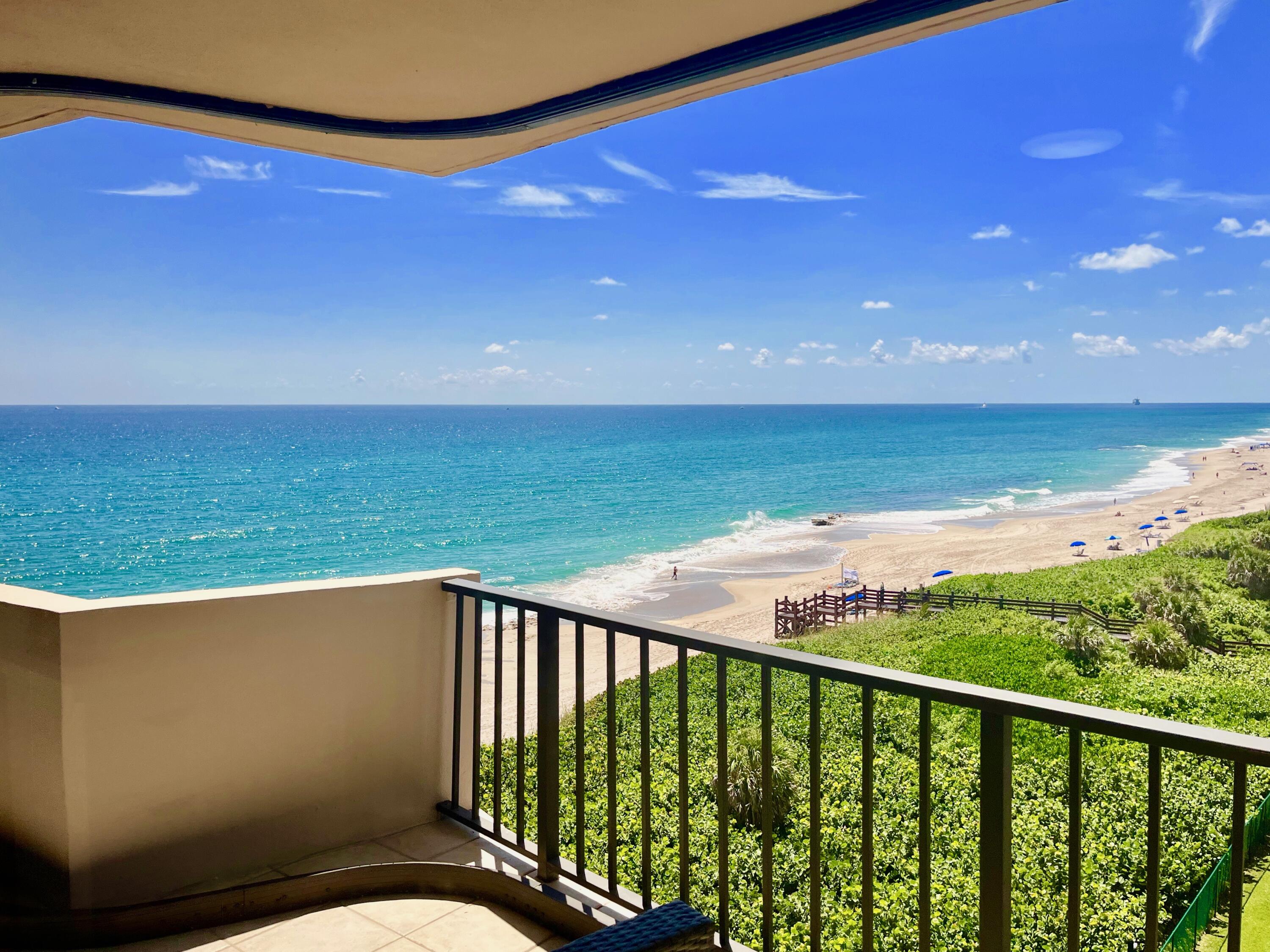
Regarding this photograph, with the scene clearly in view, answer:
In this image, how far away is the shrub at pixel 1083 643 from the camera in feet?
37.9

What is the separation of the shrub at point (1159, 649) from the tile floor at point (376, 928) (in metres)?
12.5

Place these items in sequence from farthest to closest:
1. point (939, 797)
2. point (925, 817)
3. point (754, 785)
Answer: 1. point (754, 785)
2. point (939, 797)
3. point (925, 817)

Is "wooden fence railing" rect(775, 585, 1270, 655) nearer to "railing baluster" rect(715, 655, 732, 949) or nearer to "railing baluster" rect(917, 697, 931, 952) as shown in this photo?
"railing baluster" rect(715, 655, 732, 949)

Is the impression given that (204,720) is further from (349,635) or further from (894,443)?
(894,443)

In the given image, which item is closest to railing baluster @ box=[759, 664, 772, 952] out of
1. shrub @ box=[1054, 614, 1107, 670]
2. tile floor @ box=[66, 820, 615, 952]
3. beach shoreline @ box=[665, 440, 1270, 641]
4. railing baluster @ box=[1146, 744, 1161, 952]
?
tile floor @ box=[66, 820, 615, 952]

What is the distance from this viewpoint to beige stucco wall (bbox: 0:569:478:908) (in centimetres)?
178

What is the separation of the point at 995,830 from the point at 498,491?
4505cm

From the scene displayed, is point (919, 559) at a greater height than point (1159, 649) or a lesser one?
lesser

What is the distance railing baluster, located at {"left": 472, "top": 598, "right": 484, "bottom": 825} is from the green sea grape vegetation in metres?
0.37

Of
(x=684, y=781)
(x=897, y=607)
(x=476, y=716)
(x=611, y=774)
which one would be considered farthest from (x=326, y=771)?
(x=897, y=607)

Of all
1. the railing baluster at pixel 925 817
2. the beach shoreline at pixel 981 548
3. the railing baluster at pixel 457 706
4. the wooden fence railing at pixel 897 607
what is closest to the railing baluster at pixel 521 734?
the railing baluster at pixel 457 706

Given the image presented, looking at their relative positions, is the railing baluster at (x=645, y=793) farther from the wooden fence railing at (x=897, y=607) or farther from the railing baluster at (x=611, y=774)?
the wooden fence railing at (x=897, y=607)

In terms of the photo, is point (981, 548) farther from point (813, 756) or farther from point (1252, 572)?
point (813, 756)

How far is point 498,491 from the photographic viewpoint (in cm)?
4534
